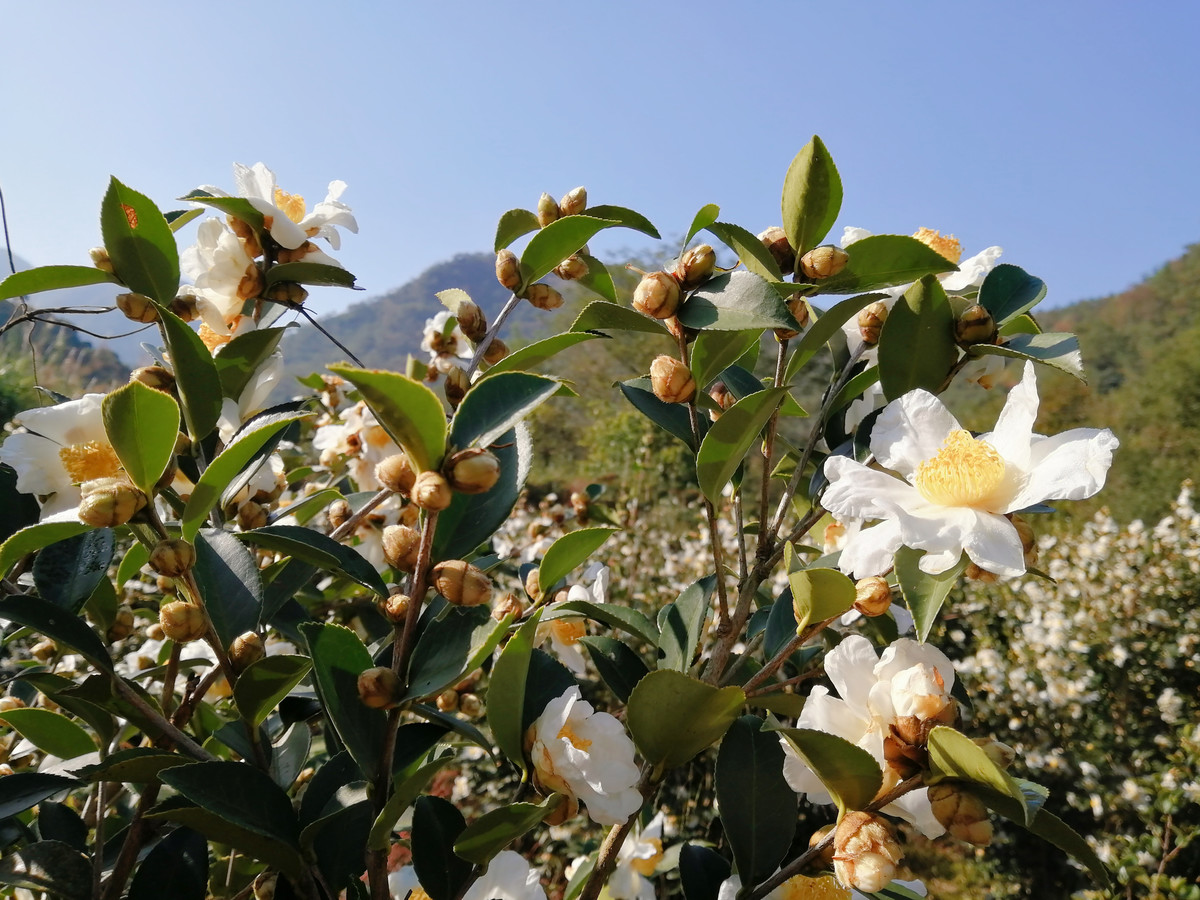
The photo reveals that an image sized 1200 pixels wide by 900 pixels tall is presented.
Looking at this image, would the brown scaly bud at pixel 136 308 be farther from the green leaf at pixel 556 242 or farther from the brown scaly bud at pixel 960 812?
the brown scaly bud at pixel 960 812

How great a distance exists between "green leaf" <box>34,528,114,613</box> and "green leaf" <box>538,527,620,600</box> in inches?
13.5

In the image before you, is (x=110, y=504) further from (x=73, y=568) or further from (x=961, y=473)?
(x=961, y=473)

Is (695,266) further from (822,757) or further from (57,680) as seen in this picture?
(57,680)

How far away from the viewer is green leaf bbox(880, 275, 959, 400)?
56 centimetres

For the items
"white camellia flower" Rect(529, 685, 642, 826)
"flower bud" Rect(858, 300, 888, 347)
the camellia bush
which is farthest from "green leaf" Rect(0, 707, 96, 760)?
"flower bud" Rect(858, 300, 888, 347)

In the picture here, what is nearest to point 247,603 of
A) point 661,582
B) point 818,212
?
point 818,212

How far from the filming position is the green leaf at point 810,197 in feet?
1.83

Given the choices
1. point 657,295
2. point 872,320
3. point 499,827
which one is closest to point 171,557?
point 499,827

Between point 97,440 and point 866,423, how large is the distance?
0.64 m

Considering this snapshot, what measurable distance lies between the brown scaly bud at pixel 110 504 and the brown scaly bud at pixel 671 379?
36cm

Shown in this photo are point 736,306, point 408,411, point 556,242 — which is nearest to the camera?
point 408,411

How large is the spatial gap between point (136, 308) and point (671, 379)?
476mm

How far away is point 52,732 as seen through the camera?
25.2 inches

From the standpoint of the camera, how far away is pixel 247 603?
0.57 m
